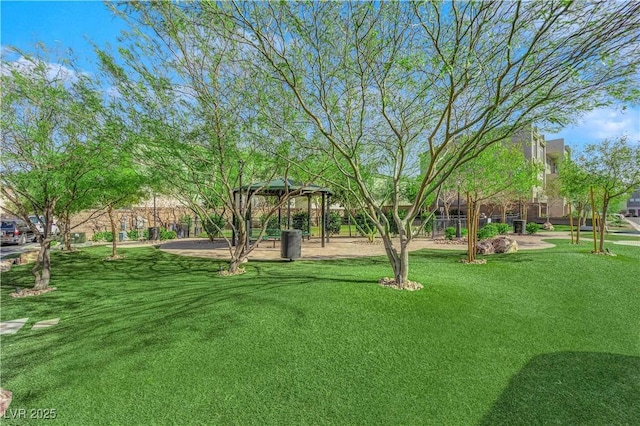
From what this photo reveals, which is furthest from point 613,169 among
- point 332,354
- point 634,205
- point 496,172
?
point 634,205

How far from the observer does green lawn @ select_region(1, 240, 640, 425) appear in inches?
124

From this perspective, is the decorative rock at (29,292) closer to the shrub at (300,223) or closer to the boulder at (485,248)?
the boulder at (485,248)

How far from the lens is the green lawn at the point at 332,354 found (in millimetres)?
3162

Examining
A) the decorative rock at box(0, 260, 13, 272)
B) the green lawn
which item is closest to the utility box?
the green lawn

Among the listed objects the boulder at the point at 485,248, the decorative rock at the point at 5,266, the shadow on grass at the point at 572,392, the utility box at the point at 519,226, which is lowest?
the shadow on grass at the point at 572,392

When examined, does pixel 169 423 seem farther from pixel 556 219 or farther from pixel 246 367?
pixel 556 219

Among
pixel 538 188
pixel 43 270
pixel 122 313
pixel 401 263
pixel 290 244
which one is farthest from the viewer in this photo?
pixel 538 188

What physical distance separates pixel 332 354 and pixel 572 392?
2608 mm

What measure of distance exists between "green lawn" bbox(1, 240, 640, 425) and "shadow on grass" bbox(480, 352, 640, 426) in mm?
16

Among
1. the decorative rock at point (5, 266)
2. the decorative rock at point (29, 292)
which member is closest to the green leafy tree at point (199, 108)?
the decorative rock at point (29, 292)

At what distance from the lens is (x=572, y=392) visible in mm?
3465

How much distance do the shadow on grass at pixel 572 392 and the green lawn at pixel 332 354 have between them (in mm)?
16

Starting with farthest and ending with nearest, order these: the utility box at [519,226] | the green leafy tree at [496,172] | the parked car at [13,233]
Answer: the utility box at [519,226] < the parked car at [13,233] < the green leafy tree at [496,172]

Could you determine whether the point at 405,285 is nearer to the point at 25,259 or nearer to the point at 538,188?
the point at 25,259
